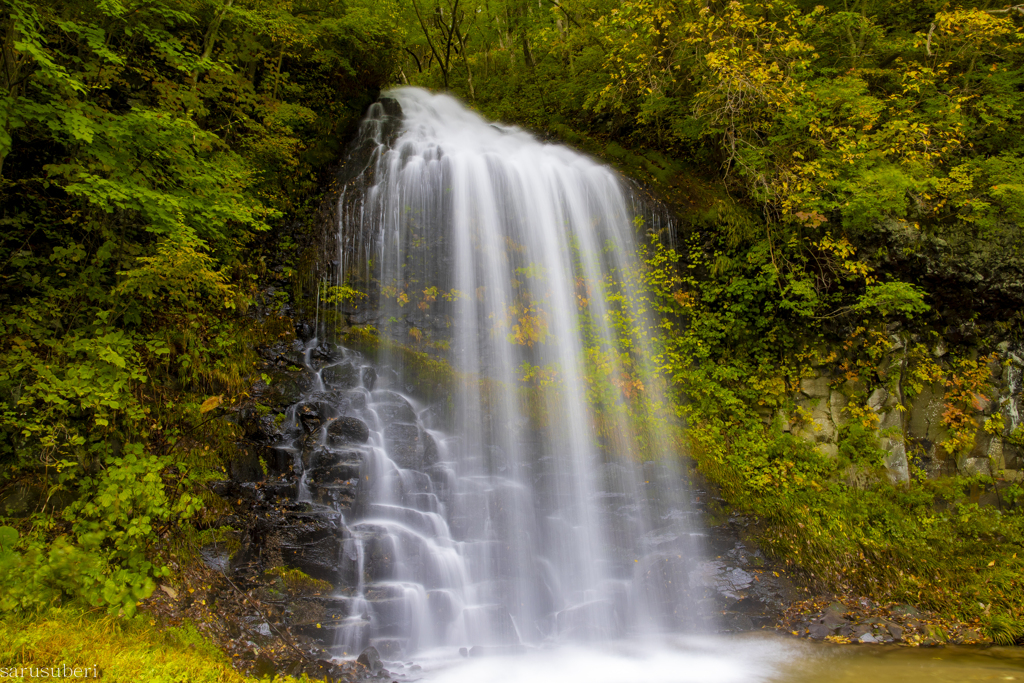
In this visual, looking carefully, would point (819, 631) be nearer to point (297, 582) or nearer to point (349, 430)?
point (297, 582)

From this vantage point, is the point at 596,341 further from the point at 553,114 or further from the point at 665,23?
the point at 553,114

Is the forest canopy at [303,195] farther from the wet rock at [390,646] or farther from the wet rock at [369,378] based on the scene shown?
the wet rock at [390,646]

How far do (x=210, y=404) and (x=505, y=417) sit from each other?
3.79 metres

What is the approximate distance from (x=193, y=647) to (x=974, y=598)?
8426mm

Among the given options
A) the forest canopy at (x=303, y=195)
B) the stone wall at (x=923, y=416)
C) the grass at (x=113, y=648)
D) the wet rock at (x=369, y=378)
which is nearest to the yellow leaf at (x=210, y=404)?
the forest canopy at (x=303, y=195)

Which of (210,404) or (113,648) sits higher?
(210,404)

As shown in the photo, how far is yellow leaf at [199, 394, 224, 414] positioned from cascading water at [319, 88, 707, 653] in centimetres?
136

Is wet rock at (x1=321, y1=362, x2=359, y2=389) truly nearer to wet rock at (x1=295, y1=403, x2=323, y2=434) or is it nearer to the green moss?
wet rock at (x1=295, y1=403, x2=323, y2=434)

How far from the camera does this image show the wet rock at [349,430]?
6309 millimetres

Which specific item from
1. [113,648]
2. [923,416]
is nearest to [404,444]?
[113,648]

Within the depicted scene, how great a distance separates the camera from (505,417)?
24.3 ft

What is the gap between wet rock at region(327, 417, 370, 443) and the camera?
6309mm

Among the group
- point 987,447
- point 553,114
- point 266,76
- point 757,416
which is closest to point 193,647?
point 757,416

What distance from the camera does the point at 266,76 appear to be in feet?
30.5
